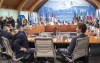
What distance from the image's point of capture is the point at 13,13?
1094 inches

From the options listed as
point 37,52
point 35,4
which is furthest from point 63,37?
point 35,4

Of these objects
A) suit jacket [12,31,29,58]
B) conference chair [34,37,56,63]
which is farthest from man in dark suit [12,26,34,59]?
conference chair [34,37,56,63]

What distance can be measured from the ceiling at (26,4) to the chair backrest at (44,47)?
16.5 m

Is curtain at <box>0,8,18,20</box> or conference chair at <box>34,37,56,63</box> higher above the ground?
curtain at <box>0,8,18,20</box>

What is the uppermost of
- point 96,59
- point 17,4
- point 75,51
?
point 17,4

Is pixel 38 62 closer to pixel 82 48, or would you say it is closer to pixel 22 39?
pixel 22 39

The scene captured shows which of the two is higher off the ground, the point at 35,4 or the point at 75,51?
the point at 35,4

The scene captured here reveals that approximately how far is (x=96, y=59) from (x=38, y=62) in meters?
1.78

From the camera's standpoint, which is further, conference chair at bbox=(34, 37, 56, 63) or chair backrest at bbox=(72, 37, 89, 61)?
conference chair at bbox=(34, 37, 56, 63)

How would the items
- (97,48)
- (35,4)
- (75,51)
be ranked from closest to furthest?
(75,51) → (97,48) → (35,4)

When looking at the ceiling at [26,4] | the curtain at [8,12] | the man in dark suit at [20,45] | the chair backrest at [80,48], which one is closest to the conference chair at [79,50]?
the chair backrest at [80,48]

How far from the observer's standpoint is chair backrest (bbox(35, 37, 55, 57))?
19.1 feet

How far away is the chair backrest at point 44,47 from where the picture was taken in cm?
581

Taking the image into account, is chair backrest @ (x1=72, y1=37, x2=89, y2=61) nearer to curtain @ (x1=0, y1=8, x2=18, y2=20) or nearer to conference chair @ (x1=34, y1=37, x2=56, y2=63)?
conference chair @ (x1=34, y1=37, x2=56, y2=63)
